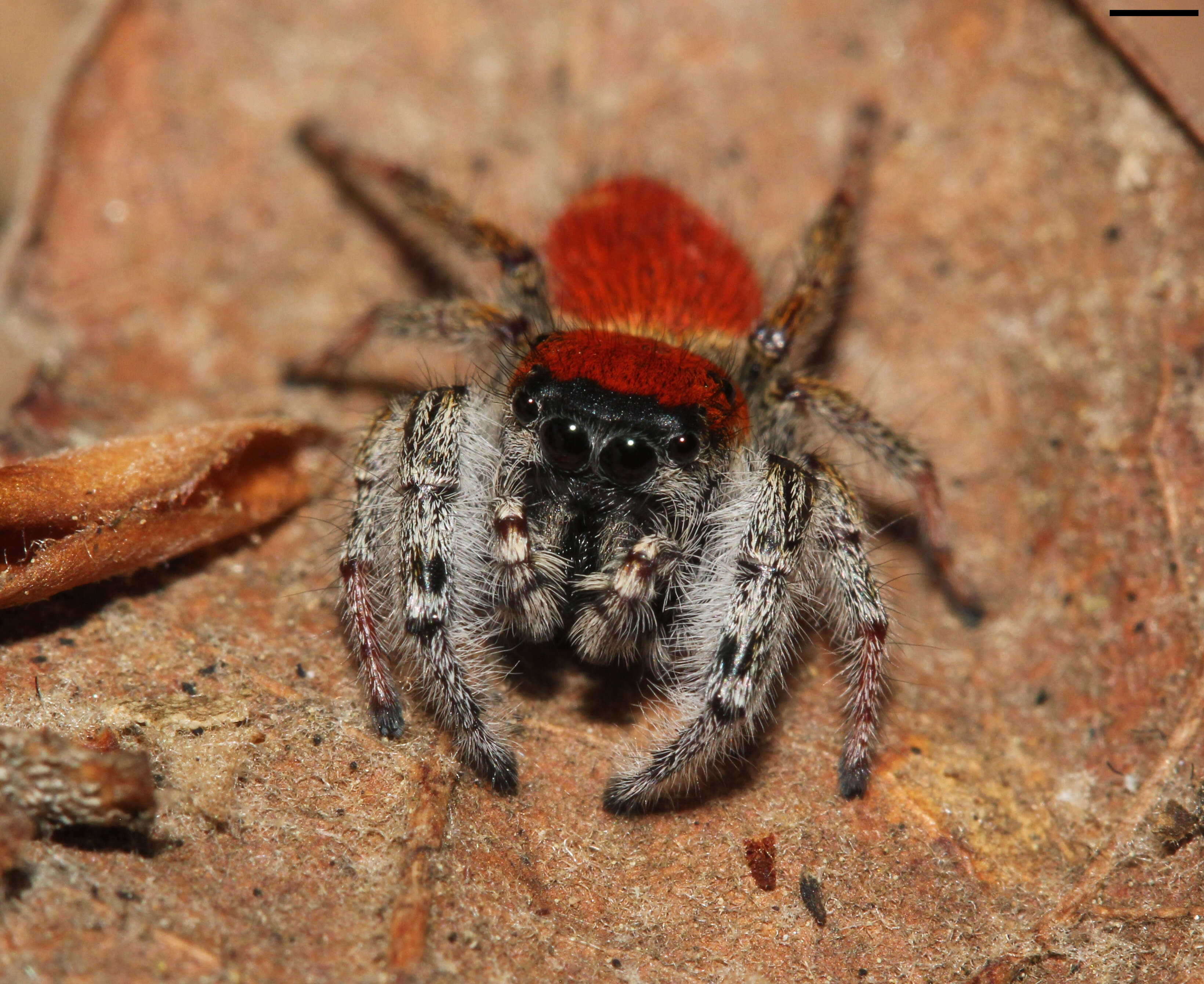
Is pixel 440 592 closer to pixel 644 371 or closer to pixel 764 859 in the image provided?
pixel 644 371

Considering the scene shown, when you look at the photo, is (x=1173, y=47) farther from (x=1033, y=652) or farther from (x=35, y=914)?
(x=35, y=914)

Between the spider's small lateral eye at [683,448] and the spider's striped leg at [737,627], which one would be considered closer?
the spider's striped leg at [737,627]

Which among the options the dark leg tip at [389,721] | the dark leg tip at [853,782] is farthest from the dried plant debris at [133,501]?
the dark leg tip at [853,782]

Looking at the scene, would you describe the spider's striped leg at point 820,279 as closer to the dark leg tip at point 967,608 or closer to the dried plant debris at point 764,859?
the dark leg tip at point 967,608

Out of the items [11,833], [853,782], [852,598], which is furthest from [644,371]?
[11,833]

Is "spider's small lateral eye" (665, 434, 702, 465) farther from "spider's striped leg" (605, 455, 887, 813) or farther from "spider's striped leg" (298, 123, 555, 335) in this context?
"spider's striped leg" (298, 123, 555, 335)

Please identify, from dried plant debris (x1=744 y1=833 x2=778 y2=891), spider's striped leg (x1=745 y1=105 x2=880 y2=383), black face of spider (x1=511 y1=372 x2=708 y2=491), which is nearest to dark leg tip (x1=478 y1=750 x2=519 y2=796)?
dried plant debris (x1=744 y1=833 x2=778 y2=891)

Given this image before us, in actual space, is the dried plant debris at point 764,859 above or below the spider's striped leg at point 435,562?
below
